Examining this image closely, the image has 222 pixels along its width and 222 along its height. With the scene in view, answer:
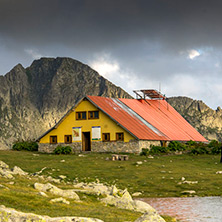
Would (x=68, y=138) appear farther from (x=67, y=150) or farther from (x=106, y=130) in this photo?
(x=106, y=130)

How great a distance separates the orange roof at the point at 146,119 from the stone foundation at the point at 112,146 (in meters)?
0.84

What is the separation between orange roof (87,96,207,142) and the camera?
6100cm

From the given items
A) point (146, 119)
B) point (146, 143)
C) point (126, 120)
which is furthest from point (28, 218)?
point (146, 119)

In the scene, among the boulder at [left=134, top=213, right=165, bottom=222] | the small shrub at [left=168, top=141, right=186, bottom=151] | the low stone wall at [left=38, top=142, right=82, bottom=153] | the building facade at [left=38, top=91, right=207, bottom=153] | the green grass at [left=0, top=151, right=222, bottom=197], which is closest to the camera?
the boulder at [left=134, top=213, right=165, bottom=222]

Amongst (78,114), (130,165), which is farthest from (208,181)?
(78,114)

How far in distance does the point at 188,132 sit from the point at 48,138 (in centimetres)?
2509

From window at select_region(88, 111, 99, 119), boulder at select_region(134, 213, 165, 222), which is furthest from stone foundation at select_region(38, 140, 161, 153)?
boulder at select_region(134, 213, 165, 222)

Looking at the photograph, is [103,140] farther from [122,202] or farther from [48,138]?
[122,202]

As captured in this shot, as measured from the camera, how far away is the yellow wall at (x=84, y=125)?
200ft

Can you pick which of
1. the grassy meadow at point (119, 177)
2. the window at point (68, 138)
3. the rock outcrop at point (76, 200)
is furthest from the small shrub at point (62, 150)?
the rock outcrop at point (76, 200)

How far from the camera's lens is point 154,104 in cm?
8069

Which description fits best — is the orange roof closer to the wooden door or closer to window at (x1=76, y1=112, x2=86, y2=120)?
window at (x1=76, y1=112, x2=86, y2=120)

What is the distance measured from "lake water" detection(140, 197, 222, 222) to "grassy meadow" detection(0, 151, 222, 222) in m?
2.01

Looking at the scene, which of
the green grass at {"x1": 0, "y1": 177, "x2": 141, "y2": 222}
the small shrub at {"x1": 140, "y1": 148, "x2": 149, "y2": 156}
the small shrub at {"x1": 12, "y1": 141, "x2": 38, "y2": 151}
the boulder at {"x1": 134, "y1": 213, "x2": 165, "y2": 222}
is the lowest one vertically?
the green grass at {"x1": 0, "y1": 177, "x2": 141, "y2": 222}
